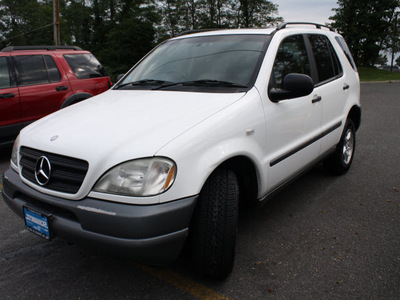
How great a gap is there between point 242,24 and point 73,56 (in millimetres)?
41213

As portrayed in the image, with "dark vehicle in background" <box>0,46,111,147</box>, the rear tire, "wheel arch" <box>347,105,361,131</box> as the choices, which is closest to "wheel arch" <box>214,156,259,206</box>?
the rear tire

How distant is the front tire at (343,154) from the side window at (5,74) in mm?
4601

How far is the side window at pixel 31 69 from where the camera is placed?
557 cm

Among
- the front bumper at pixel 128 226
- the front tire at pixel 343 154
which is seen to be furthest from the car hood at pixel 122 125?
the front tire at pixel 343 154

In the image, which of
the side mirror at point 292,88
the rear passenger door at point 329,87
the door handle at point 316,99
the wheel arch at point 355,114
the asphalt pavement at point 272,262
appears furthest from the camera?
the wheel arch at point 355,114

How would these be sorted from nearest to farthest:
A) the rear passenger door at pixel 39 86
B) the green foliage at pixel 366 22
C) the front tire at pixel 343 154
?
1. the front tire at pixel 343 154
2. the rear passenger door at pixel 39 86
3. the green foliage at pixel 366 22

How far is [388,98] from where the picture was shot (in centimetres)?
1252

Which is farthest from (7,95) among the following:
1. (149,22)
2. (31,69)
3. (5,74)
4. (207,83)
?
(149,22)

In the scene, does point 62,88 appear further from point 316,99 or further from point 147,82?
point 316,99

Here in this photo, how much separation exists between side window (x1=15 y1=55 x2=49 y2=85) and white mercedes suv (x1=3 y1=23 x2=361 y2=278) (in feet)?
9.21

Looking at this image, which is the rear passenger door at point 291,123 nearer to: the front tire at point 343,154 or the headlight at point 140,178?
the front tire at point 343,154

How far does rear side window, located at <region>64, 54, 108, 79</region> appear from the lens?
20.5 feet

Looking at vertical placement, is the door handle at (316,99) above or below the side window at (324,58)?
below

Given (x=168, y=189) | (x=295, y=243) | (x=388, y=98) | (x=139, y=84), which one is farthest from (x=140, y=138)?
(x=388, y=98)
